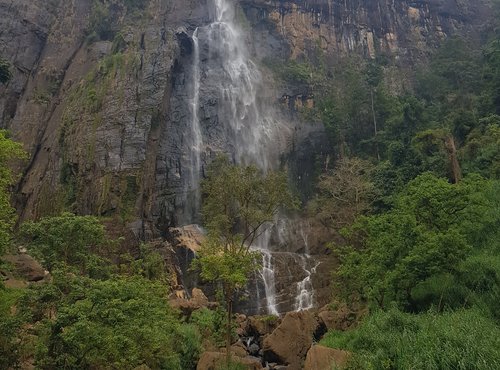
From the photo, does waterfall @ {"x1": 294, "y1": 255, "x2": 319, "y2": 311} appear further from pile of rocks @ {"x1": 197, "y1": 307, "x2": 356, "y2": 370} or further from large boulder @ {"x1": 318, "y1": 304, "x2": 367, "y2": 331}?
large boulder @ {"x1": 318, "y1": 304, "x2": 367, "y2": 331}

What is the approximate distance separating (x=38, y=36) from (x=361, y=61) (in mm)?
31692

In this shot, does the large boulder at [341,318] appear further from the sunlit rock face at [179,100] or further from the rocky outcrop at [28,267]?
the rocky outcrop at [28,267]

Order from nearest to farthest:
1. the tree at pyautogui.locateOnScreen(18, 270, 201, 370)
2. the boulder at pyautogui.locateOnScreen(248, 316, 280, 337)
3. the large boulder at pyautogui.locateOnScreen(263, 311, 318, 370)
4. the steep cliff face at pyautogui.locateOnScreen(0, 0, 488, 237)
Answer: the tree at pyautogui.locateOnScreen(18, 270, 201, 370)
the large boulder at pyautogui.locateOnScreen(263, 311, 318, 370)
the boulder at pyautogui.locateOnScreen(248, 316, 280, 337)
the steep cliff face at pyautogui.locateOnScreen(0, 0, 488, 237)

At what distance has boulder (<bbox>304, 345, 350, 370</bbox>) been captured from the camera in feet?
41.4

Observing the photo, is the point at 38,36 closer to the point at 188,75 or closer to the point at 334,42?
the point at 188,75

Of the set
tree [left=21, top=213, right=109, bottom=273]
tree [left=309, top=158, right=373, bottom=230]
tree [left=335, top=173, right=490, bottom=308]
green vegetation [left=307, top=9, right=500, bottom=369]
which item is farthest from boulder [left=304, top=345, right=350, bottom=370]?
tree [left=309, top=158, right=373, bottom=230]

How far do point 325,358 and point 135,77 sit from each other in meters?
29.7

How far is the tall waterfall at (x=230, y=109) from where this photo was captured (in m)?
36.6

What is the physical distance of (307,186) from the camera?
37406 mm

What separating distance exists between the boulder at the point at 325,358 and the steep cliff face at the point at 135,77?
18690 millimetres

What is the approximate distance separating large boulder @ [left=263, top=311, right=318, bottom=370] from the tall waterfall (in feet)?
43.4

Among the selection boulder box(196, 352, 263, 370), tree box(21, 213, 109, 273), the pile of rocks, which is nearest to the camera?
the pile of rocks

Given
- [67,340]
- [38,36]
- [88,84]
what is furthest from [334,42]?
[67,340]

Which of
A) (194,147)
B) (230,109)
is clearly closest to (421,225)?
(194,147)
